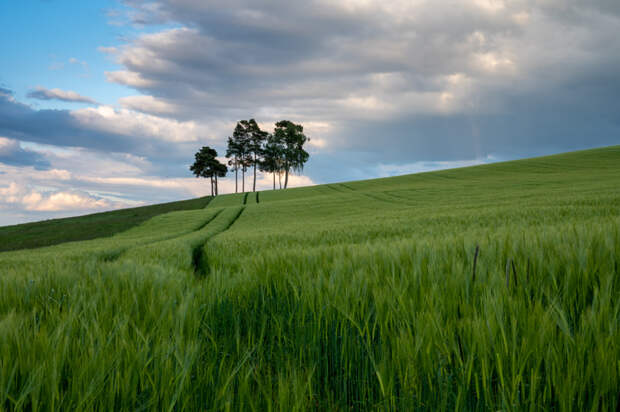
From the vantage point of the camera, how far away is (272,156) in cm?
7719

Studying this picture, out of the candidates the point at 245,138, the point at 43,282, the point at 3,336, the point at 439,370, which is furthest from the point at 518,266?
the point at 245,138

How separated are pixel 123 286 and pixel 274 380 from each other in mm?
1465

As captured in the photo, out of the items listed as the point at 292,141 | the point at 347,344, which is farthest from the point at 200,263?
the point at 292,141

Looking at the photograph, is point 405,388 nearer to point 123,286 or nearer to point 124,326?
point 124,326

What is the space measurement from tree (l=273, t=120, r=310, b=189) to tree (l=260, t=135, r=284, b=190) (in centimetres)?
103

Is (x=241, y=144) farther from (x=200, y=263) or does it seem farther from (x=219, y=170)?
(x=200, y=263)

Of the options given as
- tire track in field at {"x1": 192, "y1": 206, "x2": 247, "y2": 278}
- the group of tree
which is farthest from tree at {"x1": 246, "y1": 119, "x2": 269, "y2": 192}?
tire track in field at {"x1": 192, "y1": 206, "x2": 247, "y2": 278}

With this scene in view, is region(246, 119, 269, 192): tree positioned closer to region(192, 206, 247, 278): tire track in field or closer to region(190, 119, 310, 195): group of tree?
region(190, 119, 310, 195): group of tree

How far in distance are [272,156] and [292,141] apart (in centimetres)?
647

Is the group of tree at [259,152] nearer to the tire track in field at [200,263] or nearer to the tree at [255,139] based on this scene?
the tree at [255,139]

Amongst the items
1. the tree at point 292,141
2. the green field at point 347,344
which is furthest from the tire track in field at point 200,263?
the tree at point 292,141

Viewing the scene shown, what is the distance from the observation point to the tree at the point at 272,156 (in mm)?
75312

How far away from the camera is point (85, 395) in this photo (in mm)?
828

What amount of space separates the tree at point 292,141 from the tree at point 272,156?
1.03 metres
